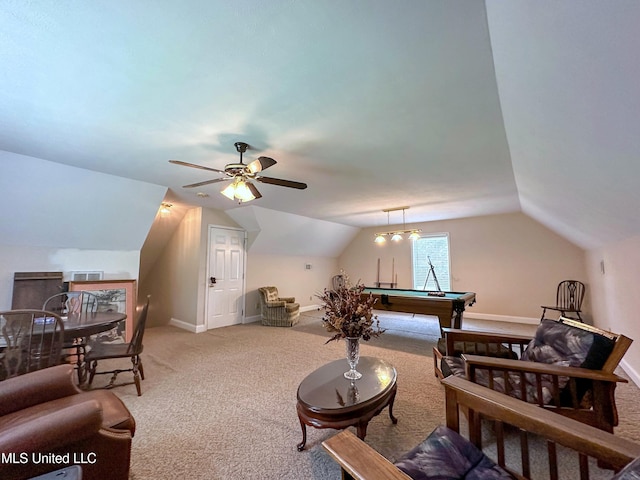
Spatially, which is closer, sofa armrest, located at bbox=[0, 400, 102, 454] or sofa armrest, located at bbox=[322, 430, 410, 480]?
sofa armrest, located at bbox=[322, 430, 410, 480]

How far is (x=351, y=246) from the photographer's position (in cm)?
845

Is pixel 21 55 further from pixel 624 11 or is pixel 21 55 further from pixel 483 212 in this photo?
pixel 483 212

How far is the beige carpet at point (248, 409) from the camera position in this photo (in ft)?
5.79

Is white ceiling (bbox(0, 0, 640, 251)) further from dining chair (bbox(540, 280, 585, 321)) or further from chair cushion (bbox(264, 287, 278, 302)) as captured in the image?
chair cushion (bbox(264, 287, 278, 302))

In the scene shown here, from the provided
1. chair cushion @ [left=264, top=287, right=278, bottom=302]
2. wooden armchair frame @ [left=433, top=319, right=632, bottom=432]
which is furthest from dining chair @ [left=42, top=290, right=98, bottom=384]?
wooden armchair frame @ [left=433, top=319, right=632, bottom=432]

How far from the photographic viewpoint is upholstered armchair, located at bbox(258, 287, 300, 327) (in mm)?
5633

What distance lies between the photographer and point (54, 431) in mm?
1128

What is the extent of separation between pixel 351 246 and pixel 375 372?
6329 millimetres

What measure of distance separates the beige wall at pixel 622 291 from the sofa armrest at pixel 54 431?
4.52 metres

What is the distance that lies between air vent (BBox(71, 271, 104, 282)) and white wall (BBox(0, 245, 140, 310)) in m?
0.06

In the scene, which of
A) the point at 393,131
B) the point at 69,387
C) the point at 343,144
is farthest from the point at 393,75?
the point at 69,387

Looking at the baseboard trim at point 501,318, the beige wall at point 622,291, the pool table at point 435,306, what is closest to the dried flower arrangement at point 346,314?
the pool table at point 435,306

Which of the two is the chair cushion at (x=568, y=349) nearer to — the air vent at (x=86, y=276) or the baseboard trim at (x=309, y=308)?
the air vent at (x=86, y=276)

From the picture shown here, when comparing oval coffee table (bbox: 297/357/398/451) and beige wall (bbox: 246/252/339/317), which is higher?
beige wall (bbox: 246/252/339/317)
